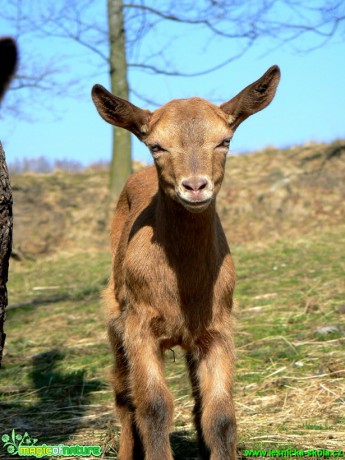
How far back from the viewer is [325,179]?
17359 millimetres

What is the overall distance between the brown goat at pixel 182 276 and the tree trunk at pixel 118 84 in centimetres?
1230

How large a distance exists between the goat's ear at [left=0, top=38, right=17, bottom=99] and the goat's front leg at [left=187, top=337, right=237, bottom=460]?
2.13m

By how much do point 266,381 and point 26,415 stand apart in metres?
2.13

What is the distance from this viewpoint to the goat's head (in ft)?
14.6

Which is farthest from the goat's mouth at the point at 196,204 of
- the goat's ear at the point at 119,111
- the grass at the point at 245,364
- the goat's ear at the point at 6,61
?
the grass at the point at 245,364

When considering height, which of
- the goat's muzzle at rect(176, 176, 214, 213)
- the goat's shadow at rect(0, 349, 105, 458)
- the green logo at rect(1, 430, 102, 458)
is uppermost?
the goat's muzzle at rect(176, 176, 214, 213)

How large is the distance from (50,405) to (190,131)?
322 cm

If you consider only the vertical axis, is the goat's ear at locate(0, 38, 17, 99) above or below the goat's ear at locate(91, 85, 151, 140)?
above

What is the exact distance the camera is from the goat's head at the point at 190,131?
4461mm

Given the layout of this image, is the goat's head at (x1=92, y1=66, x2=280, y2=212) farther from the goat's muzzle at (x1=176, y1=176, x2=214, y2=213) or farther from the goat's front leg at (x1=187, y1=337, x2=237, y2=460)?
the goat's front leg at (x1=187, y1=337, x2=237, y2=460)

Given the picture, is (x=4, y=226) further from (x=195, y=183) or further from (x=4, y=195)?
(x=195, y=183)

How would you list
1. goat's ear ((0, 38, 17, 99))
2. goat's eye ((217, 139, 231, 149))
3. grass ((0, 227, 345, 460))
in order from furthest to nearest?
grass ((0, 227, 345, 460))
goat's eye ((217, 139, 231, 149))
goat's ear ((0, 38, 17, 99))

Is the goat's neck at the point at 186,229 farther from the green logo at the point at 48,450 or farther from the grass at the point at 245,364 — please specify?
the green logo at the point at 48,450

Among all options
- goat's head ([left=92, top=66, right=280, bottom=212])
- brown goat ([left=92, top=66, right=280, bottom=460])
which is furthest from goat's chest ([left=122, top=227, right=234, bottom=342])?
goat's head ([left=92, top=66, right=280, bottom=212])
